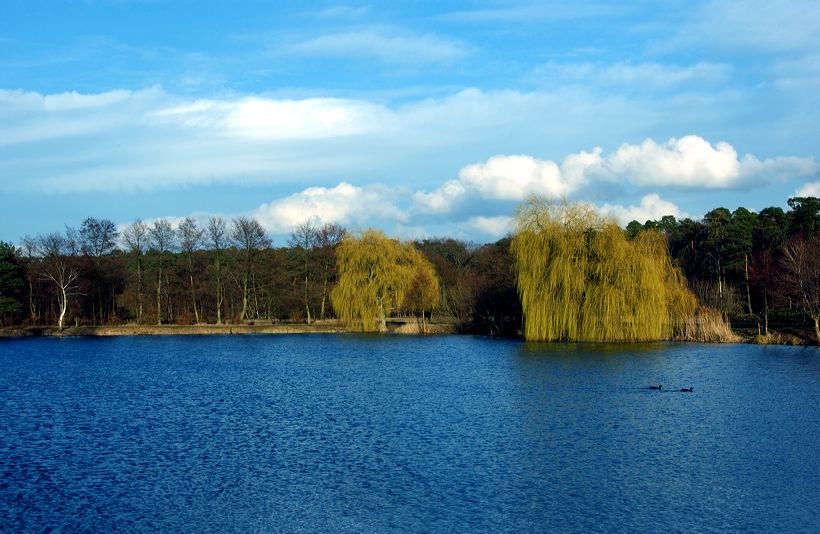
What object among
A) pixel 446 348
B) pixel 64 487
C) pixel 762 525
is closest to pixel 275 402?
pixel 64 487

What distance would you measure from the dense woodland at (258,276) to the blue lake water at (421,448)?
2276 cm

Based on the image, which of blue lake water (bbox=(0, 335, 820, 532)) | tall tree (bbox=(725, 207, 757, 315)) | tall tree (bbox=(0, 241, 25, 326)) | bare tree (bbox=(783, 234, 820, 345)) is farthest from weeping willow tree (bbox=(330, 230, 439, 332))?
tall tree (bbox=(0, 241, 25, 326))

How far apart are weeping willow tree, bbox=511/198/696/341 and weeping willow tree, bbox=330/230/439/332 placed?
15.6 meters

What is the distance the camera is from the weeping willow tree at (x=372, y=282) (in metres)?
57.7

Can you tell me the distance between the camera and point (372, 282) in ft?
189

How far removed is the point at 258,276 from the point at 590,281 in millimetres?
36017

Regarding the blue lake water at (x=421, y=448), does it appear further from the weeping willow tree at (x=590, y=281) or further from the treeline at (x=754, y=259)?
the treeline at (x=754, y=259)

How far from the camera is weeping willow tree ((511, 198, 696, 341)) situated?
41688 mm

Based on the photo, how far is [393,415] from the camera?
22.7 m

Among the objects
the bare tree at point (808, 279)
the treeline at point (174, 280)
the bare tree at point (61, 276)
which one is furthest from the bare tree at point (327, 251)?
the bare tree at point (808, 279)

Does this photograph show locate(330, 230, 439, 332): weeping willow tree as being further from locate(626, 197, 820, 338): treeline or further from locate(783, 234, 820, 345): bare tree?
locate(783, 234, 820, 345): bare tree

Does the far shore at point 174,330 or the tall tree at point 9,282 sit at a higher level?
the tall tree at point 9,282

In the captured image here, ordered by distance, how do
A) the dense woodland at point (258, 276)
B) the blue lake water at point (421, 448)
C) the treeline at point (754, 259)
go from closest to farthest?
the blue lake water at point (421, 448) < the treeline at point (754, 259) < the dense woodland at point (258, 276)

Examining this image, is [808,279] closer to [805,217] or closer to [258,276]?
[805,217]
